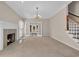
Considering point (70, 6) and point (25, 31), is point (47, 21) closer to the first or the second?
point (25, 31)

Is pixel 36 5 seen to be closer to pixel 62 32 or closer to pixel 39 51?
pixel 62 32

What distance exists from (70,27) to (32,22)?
10.0 meters

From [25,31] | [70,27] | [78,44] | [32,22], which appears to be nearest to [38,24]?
[32,22]

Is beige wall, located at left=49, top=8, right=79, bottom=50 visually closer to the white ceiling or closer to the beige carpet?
the beige carpet

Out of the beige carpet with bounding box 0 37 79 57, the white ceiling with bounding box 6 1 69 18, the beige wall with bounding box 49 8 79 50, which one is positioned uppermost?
the white ceiling with bounding box 6 1 69 18

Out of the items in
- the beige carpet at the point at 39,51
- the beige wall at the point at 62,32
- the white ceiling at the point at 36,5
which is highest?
the white ceiling at the point at 36,5

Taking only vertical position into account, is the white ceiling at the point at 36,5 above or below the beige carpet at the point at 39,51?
above

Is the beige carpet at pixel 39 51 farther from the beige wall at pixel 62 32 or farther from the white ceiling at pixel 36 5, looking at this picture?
the white ceiling at pixel 36 5

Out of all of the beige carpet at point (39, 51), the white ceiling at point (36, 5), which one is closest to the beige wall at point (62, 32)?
the beige carpet at point (39, 51)

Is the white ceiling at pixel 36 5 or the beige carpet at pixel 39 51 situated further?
the white ceiling at pixel 36 5

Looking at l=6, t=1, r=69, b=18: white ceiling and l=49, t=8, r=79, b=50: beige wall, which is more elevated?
l=6, t=1, r=69, b=18: white ceiling

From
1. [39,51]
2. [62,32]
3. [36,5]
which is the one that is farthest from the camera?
[62,32]

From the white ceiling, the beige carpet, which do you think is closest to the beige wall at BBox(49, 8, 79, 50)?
the beige carpet

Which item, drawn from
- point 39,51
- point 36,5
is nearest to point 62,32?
point 36,5
